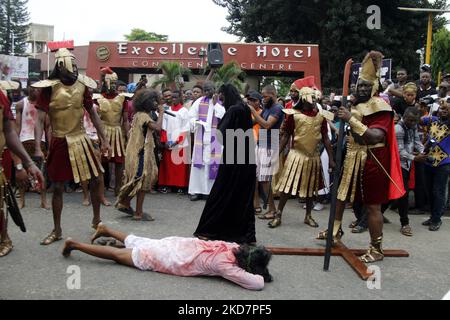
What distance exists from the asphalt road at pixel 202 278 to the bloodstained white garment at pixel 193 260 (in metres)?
0.07

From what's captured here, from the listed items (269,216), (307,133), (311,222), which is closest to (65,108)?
(307,133)

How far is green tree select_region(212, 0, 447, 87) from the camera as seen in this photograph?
22.6m

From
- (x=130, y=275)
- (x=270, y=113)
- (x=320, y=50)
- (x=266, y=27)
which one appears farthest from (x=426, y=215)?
(x=266, y=27)

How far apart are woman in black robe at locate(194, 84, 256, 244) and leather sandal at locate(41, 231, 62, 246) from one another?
1.55 m

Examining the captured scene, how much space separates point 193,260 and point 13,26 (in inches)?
2036

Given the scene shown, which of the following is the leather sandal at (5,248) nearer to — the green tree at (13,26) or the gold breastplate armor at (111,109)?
the gold breastplate armor at (111,109)

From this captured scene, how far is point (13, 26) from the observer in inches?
1918

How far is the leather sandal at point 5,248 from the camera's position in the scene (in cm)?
466

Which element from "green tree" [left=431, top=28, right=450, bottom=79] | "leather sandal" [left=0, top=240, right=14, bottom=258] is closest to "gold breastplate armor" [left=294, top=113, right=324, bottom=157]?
"leather sandal" [left=0, top=240, right=14, bottom=258]

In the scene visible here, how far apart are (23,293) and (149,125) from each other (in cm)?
306

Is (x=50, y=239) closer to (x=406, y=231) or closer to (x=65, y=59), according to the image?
(x=65, y=59)

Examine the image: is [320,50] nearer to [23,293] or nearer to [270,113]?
[270,113]

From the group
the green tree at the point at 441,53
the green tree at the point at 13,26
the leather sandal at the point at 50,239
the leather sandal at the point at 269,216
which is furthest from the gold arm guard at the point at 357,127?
the green tree at the point at 13,26

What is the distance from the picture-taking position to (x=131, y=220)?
6.30 metres
